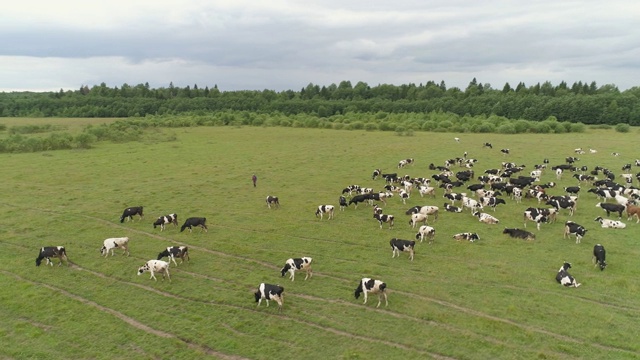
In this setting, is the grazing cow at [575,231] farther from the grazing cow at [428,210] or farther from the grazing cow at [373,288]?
the grazing cow at [373,288]

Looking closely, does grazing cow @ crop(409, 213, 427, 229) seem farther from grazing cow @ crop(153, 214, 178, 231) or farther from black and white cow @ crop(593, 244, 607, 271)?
grazing cow @ crop(153, 214, 178, 231)

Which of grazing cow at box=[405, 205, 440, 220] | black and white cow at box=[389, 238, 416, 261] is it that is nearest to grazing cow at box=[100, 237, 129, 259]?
black and white cow at box=[389, 238, 416, 261]

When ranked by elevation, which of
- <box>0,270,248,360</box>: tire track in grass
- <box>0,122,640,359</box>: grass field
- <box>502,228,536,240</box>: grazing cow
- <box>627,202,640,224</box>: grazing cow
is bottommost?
<box>0,270,248,360</box>: tire track in grass

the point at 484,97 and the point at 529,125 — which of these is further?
the point at 484,97

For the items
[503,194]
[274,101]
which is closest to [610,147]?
[503,194]

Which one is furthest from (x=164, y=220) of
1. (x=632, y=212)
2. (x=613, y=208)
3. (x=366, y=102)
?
(x=366, y=102)

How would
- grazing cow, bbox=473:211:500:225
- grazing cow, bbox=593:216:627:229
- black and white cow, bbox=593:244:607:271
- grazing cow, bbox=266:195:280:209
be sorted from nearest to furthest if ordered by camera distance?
1. black and white cow, bbox=593:244:607:271
2. grazing cow, bbox=593:216:627:229
3. grazing cow, bbox=473:211:500:225
4. grazing cow, bbox=266:195:280:209

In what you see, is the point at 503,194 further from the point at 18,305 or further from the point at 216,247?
the point at 18,305
